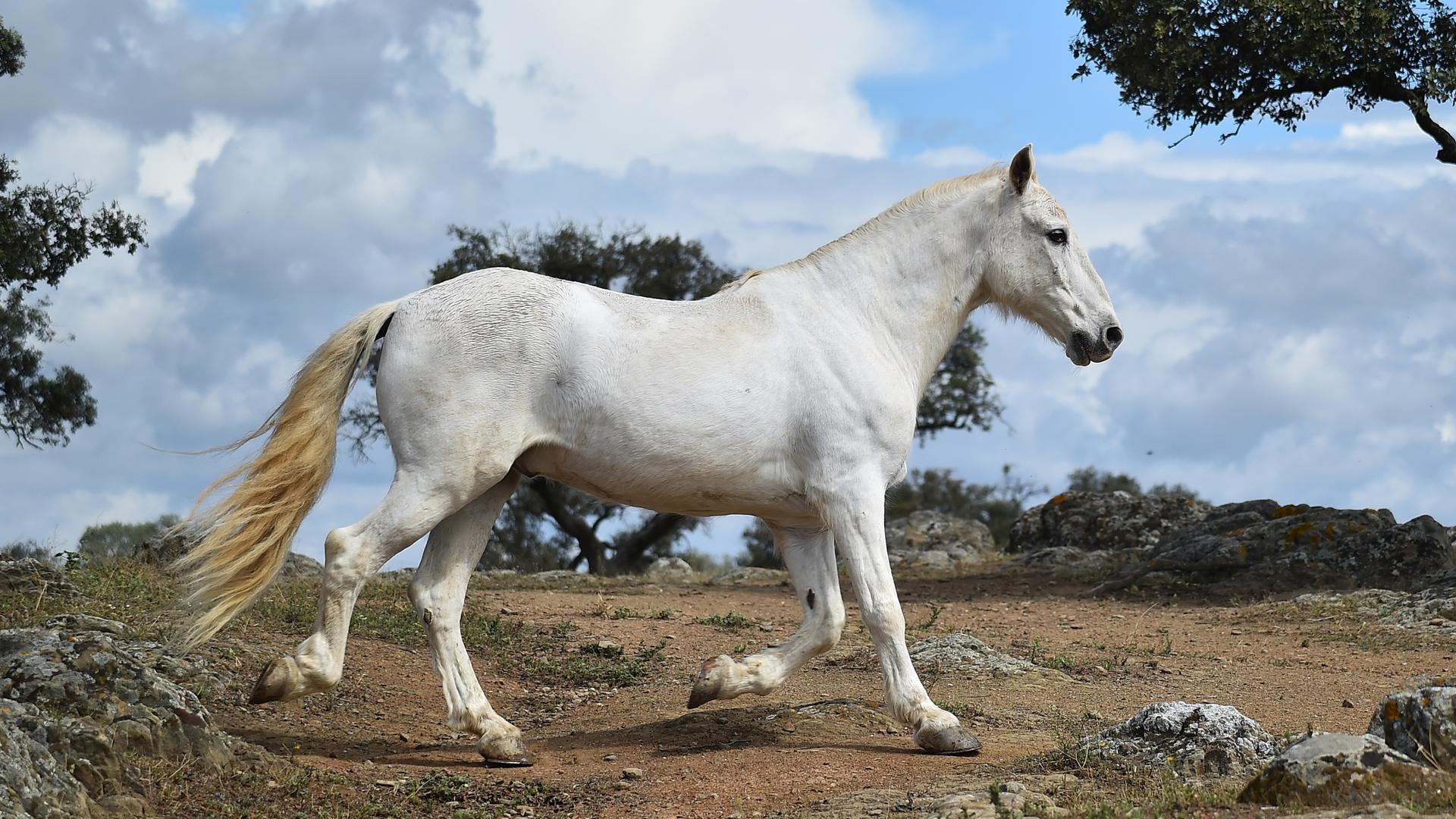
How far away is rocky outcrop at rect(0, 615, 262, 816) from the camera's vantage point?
4270 mm

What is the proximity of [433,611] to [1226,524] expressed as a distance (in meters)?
10.8

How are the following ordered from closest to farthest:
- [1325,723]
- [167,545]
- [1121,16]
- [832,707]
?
A: [832,707] → [1325,723] → [167,545] → [1121,16]

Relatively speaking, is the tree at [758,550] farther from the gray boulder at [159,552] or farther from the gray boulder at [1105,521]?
the gray boulder at [159,552]

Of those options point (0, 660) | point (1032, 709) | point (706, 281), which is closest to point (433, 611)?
point (0, 660)

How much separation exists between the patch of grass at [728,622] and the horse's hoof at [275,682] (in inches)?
189

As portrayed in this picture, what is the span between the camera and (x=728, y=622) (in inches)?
398

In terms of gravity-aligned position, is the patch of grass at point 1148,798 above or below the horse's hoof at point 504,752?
below

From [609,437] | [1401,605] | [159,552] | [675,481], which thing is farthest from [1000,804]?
[1401,605]

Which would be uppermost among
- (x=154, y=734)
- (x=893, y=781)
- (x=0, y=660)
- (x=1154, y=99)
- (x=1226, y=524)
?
(x=1154, y=99)

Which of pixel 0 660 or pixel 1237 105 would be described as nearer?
pixel 0 660

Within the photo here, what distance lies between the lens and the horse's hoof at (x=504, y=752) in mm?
5695

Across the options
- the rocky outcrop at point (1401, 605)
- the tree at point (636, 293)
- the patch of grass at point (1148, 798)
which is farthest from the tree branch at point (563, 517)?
the patch of grass at point (1148, 798)

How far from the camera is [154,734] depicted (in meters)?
5.11

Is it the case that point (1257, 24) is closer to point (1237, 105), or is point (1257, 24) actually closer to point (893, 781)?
point (1237, 105)
